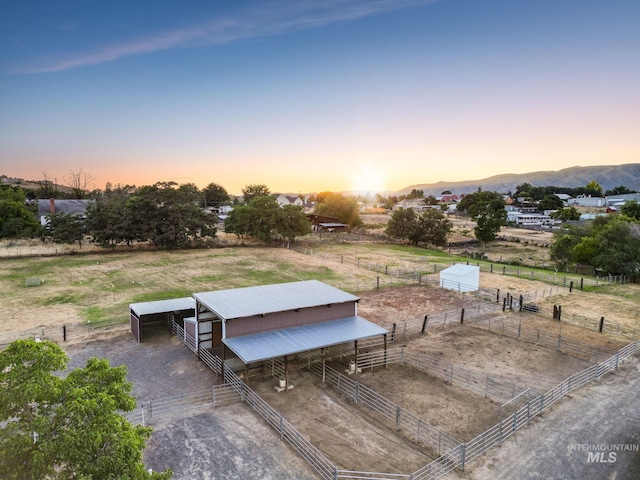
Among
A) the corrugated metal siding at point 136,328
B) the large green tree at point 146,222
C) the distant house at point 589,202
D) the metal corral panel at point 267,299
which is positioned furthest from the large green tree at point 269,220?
the distant house at point 589,202

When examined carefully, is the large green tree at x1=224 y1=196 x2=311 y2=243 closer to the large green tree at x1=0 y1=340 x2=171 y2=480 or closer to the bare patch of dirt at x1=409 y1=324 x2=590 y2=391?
the bare patch of dirt at x1=409 y1=324 x2=590 y2=391

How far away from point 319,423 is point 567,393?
35.7 feet

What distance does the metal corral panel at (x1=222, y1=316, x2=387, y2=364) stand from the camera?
55.6ft

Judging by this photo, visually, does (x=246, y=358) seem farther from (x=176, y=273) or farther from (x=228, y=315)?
(x=176, y=273)

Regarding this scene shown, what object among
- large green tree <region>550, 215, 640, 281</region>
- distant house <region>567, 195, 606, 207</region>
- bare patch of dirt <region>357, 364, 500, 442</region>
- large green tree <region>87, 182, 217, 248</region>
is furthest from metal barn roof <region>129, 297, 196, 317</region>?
distant house <region>567, 195, 606, 207</region>

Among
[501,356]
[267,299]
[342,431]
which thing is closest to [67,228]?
[267,299]

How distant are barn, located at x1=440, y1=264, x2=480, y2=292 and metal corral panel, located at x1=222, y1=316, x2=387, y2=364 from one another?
17.9 m

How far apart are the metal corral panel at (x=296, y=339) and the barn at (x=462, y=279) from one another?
17856mm

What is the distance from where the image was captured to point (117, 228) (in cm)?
5131

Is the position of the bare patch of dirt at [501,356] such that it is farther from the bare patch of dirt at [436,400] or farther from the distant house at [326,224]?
the distant house at [326,224]

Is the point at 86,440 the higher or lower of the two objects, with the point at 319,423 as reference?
higher

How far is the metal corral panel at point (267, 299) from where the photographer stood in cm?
1905

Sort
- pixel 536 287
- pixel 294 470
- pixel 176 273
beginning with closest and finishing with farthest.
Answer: pixel 294 470, pixel 536 287, pixel 176 273

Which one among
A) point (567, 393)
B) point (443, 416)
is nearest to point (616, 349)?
point (567, 393)
